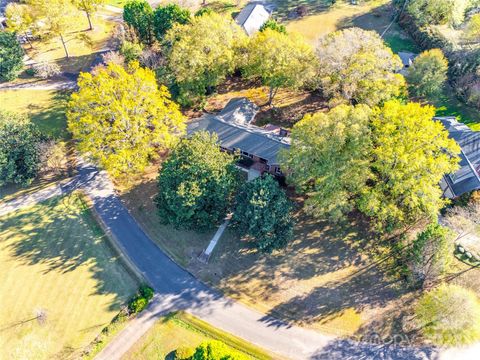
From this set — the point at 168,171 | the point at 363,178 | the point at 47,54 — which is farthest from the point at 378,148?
the point at 47,54

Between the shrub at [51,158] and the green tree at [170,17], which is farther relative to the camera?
the green tree at [170,17]

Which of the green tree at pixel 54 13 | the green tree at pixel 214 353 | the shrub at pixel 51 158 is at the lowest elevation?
the green tree at pixel 214 353

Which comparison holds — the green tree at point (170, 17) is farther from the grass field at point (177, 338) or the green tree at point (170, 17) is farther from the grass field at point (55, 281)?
the grass field at point (177, 338)

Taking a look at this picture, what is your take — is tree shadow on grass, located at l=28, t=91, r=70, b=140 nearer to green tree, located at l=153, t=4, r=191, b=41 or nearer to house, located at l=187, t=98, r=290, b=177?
house, located at l=187, t=98, r=290, b=177

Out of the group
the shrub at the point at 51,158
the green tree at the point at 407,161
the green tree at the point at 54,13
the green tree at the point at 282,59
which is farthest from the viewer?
the green tree at the point at 54,13

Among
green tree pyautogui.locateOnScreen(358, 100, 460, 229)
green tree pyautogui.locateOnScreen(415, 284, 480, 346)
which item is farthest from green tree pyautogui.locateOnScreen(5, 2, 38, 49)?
green tree pyautogui.locateOnScreen(415, 284, 480, 346)

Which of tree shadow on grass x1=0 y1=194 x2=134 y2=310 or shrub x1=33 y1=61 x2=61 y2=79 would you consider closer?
tree shadow on grass x1=0 y1=194 x2=134 y2=310

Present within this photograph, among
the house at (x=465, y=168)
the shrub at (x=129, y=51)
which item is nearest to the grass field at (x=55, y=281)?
the shrub at (x=129, y=51)

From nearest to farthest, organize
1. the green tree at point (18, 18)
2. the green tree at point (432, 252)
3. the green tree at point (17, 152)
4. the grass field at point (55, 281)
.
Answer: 1. the green tree at point (432, 252)
2. the grass field at point (55, 281)
3. the green tree at point (17, 152)
4. the green tree at point (18, 18)
